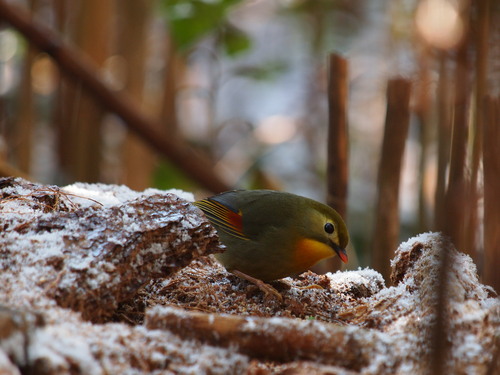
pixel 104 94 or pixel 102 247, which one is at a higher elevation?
pixel 104 94

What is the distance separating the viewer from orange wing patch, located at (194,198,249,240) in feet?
8.08

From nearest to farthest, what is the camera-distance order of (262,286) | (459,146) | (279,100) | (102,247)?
(459,146)
(102,247)
(262,286)
(279,100)

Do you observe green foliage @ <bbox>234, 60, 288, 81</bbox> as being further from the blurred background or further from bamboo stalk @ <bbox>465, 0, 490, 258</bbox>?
bamboo stalk @ <bbox>465, 0, 490, 258</bbox>

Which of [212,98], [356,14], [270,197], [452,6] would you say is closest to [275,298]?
[270,197]

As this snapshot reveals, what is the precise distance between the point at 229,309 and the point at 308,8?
4749 millimetres

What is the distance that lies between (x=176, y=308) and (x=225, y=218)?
88cm

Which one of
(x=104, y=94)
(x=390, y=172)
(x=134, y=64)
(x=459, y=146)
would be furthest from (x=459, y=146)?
(x=134, y=64)

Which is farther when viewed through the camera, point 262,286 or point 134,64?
Result: point 134,64

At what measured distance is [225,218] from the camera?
97.7 inches

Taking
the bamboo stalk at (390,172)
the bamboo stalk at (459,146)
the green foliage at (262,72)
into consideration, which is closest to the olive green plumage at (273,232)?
the bamboo stalk at (390,172)

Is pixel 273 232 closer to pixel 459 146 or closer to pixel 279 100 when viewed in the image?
pixel 459 146

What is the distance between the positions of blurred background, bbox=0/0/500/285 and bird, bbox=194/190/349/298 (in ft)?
0.65

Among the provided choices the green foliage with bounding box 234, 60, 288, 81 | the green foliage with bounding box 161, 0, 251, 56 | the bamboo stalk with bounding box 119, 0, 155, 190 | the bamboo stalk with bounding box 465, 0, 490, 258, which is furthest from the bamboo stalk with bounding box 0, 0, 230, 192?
the bamboo stalk with bounding box 465, 0, 490, 258

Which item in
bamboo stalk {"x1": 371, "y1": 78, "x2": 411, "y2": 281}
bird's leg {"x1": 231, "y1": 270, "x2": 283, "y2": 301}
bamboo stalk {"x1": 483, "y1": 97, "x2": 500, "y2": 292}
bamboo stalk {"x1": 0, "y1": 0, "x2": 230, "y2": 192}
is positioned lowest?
bird's leg {"x1": 231, "y1": 270, "x2": 283, "y2": 301}
